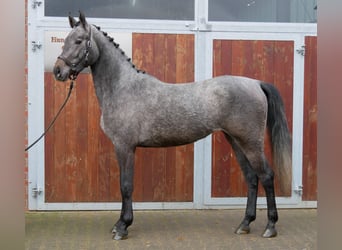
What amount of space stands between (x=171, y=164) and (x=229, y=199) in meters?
0.84

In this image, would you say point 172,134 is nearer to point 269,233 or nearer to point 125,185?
point 125,185

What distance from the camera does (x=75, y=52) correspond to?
3861 mm

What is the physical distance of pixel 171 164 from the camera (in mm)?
5141

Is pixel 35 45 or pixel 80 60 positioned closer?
pixel 80 60

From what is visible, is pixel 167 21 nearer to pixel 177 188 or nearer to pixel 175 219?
pixel 177 188

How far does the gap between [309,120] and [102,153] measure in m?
2.59

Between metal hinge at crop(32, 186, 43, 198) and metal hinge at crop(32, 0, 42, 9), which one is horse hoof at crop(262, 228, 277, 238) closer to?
metal hinge at crop(32, 186, 43, 198)

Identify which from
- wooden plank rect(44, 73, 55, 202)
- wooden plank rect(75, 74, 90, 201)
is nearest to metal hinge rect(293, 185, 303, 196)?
wooden plank rect(75, 74, 90, 201)

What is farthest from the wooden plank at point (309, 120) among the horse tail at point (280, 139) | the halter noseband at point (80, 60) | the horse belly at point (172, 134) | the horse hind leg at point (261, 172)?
the halter noseband at point (80, 60)

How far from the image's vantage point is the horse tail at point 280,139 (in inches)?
162

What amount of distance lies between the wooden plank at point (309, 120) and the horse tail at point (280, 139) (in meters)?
1.25

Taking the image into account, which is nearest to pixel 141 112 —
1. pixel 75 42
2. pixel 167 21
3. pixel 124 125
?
pixel 124 125

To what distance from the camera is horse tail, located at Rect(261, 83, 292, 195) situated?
13.5 ft

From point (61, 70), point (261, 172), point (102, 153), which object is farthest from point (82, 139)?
point (261, 172)
